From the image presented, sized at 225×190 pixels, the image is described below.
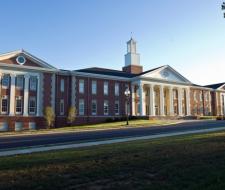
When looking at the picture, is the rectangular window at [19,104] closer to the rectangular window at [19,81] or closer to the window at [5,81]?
the rectangular window at [19,81]

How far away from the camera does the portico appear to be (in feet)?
174

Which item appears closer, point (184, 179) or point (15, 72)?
point (184, 179)

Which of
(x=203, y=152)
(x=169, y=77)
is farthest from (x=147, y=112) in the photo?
(x=203, y=152)

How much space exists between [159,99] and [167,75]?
17.4 ft

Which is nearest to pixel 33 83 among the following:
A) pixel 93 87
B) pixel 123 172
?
pixel 93 87

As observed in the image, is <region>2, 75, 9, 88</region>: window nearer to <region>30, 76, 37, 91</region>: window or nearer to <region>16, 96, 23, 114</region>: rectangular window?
<region>16, 96, 23, 114</region>: rectangular window

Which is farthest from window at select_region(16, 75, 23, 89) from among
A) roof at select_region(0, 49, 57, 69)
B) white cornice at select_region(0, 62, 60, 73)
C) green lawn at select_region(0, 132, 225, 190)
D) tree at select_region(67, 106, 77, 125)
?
green lawn at select_region(0, 132, 225, 190)

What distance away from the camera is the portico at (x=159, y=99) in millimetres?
52906

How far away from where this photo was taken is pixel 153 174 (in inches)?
279

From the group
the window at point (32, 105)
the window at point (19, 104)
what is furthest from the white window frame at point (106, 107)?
the window at point (19, 104)

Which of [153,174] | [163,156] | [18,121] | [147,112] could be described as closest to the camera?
[153,174]

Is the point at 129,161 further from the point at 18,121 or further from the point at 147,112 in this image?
the point at 147,112

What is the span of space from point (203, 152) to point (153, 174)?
377 cm

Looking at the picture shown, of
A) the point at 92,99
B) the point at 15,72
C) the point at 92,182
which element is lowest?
the point at 92,182
